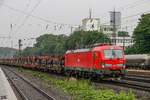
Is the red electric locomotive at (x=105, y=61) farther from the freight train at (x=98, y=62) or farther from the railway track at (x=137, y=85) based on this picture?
the railway track at (x=137, y=85)

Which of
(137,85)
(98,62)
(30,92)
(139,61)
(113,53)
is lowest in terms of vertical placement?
(30,92)

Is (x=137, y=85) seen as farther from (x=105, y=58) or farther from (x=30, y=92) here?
(x=30, y=92)

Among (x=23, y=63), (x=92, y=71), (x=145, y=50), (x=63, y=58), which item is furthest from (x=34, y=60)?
(x=92, y=71)

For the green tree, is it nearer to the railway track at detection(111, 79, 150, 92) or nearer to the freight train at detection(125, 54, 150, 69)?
the freight train at detection(125, 54, 150, 69)

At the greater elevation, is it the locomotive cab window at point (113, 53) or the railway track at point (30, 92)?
the locomotive cab window at point (113, 53)

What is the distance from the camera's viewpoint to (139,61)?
7062 centimetres

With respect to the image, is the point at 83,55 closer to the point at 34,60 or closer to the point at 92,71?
the point at 92,71

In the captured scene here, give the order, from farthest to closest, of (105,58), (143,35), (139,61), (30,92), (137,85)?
(143,35)
(139,61)
(105,58)
(137,85)
(30,92)

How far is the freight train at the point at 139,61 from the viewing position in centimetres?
6769

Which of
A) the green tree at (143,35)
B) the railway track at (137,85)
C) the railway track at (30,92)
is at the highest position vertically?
the green tree at (143,35)

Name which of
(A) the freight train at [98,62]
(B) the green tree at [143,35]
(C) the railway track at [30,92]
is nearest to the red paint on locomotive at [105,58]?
(A) the freight train at [98,62]

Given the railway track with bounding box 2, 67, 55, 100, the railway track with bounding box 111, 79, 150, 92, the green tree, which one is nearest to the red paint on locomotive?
the railway track with bounding box 111, 79, 150, 92

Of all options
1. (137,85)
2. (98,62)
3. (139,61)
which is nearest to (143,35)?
(139,61)

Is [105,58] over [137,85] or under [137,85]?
over
